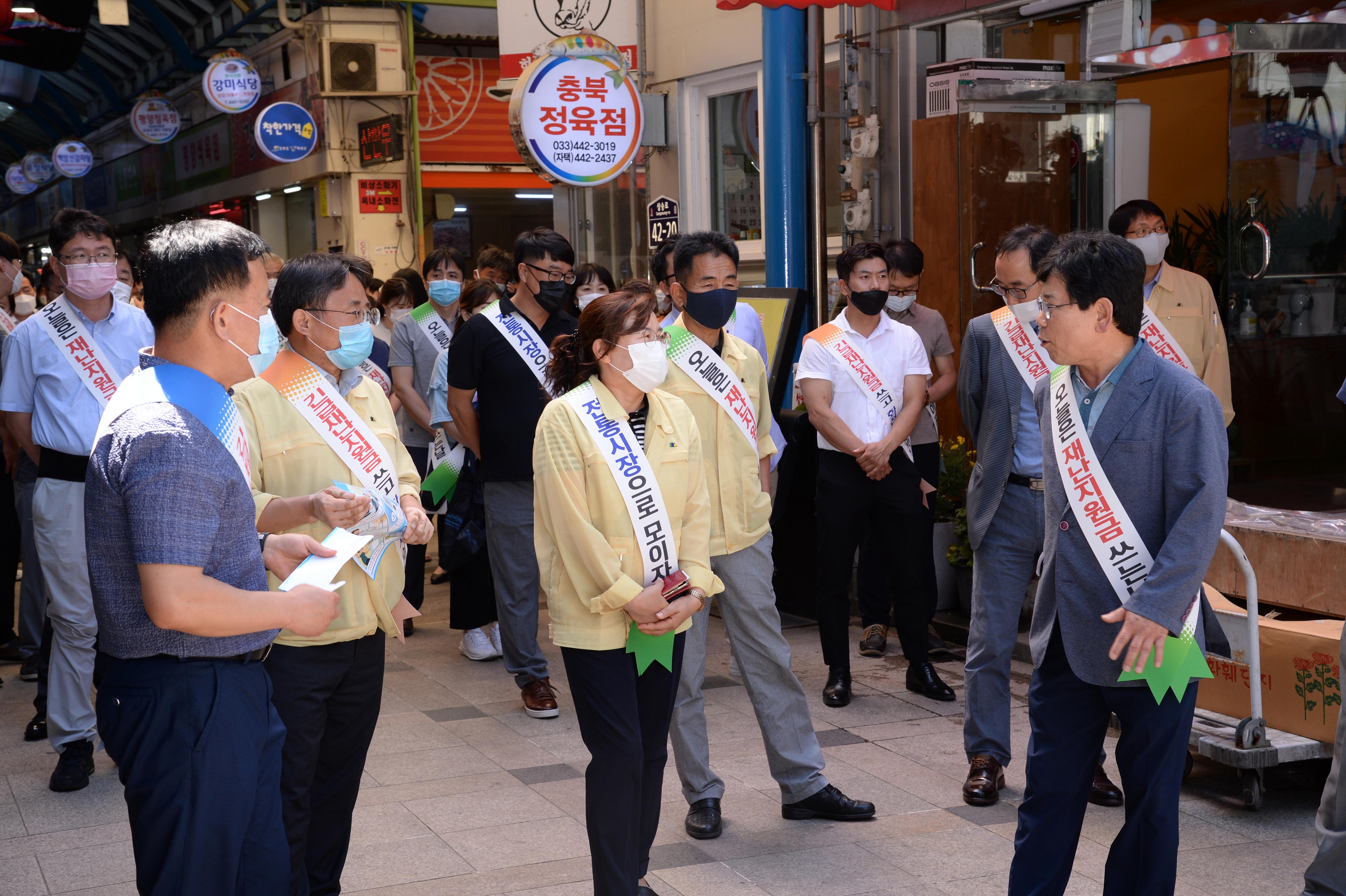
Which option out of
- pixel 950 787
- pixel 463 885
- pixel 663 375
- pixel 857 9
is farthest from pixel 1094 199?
pixel 463 885

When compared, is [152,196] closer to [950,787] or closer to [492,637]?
[492,637]

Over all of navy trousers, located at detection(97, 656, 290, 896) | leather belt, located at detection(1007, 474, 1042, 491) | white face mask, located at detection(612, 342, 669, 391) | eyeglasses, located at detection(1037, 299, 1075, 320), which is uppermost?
eyeglasses, located at detection(1037, 299, 1075, 320)

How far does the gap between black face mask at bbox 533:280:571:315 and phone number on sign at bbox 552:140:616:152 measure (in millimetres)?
2367

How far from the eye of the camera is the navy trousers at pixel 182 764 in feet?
8.00

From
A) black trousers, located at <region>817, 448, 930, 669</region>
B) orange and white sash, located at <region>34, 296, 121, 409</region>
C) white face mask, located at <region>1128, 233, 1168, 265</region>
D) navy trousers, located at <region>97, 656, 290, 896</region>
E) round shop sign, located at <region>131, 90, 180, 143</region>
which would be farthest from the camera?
round shop sign, located at <region>131, 90, 180, 143</region>

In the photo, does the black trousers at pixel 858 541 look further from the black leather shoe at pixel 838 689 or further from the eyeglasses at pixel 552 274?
the eyeglasses at pixel 552 274

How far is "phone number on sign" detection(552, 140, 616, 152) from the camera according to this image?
788 cm

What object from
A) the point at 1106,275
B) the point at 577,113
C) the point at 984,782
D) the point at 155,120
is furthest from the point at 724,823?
the point at 155,120

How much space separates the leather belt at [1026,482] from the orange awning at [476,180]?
12298mm

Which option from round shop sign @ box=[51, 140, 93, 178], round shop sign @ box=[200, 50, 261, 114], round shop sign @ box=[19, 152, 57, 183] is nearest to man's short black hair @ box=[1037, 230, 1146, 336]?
round shop sign @ box=[200, 50, 261, 114]

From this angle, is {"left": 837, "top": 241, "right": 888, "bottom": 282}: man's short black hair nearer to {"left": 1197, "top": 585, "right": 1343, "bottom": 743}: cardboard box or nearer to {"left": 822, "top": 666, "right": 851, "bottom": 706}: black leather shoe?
{"left": 822, "top": 666, "right": 851, "bottom": 706}: black leather shoe

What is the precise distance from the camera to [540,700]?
18.7 ft

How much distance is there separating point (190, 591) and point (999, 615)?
3022 millimetres

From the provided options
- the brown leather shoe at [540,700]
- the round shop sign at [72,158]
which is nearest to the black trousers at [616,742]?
the brown leather shoe at [540,700]
